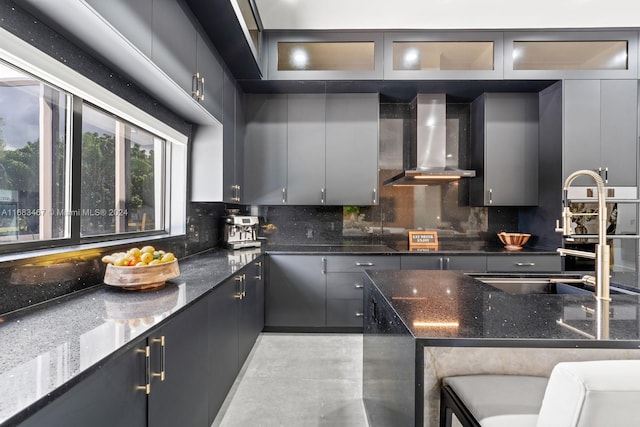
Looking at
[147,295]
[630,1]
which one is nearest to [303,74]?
[147,295]

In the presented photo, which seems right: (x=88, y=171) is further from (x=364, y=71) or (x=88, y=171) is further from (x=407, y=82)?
(x=407, y=82)

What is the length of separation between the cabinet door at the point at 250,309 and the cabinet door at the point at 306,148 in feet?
2.98

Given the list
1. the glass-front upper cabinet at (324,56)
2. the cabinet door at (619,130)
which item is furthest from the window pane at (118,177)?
the cabinet door at (619,130)

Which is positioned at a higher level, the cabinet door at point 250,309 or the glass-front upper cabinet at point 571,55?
the glass-front upper cabinet at point 571,55

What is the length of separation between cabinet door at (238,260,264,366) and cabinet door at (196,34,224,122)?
1244 mm

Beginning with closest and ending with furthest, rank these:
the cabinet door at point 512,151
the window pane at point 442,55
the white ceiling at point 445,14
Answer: the white ceiling at point 445,14 → the window pane at point 442,55 → the cabinet door at point 512,151

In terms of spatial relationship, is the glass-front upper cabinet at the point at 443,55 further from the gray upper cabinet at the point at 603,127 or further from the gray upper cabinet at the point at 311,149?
the gray upper cabinet at the point at 603,127

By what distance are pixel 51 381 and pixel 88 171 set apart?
132 cm

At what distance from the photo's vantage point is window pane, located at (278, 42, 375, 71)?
10.2 ft

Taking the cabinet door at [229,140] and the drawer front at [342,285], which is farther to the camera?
the drawer front at [342,285]

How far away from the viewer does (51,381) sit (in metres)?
0.67

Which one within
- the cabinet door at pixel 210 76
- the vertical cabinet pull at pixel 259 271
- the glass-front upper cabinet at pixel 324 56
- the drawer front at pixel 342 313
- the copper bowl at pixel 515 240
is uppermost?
the glass-front upper cabinet at pixel 324 56

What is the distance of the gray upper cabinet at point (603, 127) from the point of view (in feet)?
9.71

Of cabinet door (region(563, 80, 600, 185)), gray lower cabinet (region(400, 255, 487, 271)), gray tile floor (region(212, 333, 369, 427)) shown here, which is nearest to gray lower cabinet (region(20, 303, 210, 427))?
gray tile floor (region(212, 333, 369, 427))
